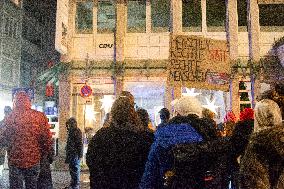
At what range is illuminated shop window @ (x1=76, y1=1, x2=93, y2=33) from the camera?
67.1ft

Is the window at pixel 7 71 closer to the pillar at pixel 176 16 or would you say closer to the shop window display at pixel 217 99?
the pillar at pixel 176 16

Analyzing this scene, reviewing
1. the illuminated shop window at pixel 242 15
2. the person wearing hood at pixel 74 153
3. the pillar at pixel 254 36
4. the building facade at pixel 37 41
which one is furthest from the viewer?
the building facade at pixel 37 41

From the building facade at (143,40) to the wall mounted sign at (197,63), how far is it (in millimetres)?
9900

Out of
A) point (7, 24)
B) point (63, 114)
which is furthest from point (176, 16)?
point (7, 24)

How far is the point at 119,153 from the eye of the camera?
4355 mm

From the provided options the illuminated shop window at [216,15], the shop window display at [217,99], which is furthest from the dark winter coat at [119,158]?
the illuminated shop window at [216,15]

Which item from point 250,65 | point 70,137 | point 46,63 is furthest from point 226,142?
point 46,63

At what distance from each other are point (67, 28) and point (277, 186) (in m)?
17.1

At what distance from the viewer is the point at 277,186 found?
3.36 m

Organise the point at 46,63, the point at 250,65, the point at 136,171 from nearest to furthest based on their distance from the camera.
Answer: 1. the point at 136,171
2. the point at 250,65
3. the point at 46,63

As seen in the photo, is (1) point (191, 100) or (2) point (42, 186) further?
(2) point (42, 186)

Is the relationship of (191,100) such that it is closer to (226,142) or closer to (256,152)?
(226,142)

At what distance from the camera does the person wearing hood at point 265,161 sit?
3338 mm

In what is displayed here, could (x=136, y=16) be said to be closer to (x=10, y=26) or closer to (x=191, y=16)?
(x=191, y=16)
